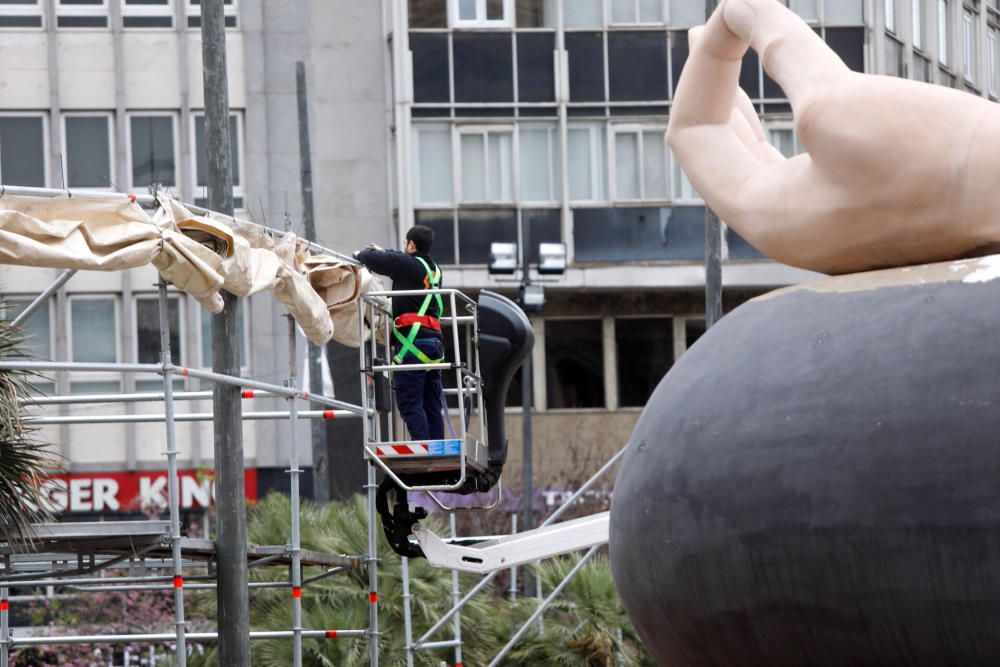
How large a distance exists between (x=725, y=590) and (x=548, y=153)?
1048 inches

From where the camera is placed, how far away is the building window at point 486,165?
33625mm

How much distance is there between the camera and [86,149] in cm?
3400

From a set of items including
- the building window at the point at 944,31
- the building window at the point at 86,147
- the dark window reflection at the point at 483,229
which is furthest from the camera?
the building window at the point at 944,31

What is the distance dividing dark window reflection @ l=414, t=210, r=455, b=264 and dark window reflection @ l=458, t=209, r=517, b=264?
0.14 m

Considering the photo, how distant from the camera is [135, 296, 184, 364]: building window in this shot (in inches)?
1330

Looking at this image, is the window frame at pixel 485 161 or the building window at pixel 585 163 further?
the building window at pixel 585 163

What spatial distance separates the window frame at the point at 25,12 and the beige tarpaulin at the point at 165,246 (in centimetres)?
→ 2139

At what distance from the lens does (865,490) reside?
701 centimetres

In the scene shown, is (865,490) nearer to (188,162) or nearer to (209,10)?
(209,10)

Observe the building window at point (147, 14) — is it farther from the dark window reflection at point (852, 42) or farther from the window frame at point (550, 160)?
the dark window reflection at point (852, 42)

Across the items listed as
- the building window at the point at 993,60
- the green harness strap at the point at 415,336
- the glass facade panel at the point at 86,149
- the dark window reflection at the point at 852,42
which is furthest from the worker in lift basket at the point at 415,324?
the building window at the point at 993,60

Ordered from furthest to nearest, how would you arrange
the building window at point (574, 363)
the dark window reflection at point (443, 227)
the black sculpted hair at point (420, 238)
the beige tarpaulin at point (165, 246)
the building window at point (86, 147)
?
the building window at point (574, 363), the building window at point (86, 147), the dark window reflection at point (443, 227), the black sculpted hair at point (420, 238), the beige tarpaulin at point (165, 246)

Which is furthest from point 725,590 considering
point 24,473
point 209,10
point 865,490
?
point 209,10

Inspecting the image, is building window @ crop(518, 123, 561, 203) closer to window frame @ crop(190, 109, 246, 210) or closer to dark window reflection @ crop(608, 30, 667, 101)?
dark window reflection @ crop(608, 30, 667, 101)
